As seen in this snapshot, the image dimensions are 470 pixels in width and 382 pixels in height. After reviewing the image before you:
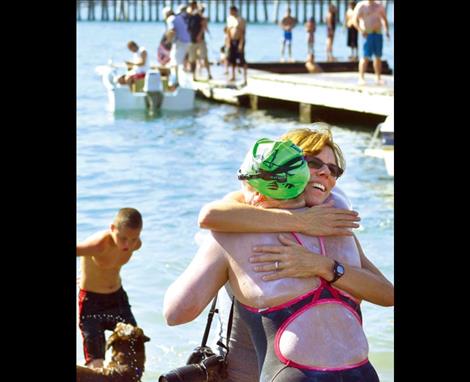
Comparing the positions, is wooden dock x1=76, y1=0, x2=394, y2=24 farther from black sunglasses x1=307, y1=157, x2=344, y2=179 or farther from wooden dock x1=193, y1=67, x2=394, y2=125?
black sunglasses x1=307, y1=157, x2=344, y2=179

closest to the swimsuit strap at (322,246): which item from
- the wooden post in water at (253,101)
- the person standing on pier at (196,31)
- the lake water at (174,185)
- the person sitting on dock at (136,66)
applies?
the lake water at (174,185)

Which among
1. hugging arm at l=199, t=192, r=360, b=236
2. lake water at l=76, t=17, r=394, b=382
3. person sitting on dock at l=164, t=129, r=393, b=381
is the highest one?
hugging arm at l=199, t=192, r=360, b=236

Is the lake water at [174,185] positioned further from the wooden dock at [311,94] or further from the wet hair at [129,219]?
the wet hair at [129,219]

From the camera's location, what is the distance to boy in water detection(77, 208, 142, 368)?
6.07 m

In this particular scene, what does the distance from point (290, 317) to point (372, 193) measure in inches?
480

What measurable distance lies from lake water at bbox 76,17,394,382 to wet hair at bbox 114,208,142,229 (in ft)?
4.94

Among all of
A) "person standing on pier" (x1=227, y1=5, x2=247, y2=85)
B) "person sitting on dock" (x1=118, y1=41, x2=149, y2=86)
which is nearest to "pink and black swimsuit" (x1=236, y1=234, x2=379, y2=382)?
"person sitting on dock" (x1=118, y1=41, x2=149, y2=86)

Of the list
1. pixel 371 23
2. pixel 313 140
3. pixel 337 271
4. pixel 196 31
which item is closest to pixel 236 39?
pixel 196 31

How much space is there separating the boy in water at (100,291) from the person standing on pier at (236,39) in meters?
17.4

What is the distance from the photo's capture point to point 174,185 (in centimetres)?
1644

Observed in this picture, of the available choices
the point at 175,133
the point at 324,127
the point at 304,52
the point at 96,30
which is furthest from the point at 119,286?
the point at 96,30

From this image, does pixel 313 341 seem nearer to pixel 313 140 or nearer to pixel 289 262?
pixel 289 262

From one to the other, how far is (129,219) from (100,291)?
0.55m
